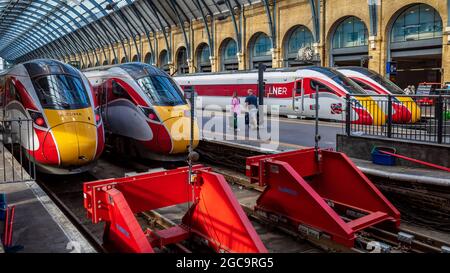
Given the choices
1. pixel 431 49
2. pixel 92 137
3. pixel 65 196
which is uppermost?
pixel 431 49

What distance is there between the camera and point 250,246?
17.5ft

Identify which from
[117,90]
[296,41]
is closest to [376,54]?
[296,41]

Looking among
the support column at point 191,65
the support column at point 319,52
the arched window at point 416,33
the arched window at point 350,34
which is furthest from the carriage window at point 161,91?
the support column at point 191,65

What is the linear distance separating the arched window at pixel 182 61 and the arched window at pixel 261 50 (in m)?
11.2

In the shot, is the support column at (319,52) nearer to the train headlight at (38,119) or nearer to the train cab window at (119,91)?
the train cab window at (119,91)

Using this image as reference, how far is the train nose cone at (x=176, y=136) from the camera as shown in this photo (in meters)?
10.9

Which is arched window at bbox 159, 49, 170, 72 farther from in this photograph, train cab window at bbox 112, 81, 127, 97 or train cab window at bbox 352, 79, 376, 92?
train cab window at bbox 112, 81, 127, 97

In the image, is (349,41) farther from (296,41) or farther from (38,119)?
(38,119)

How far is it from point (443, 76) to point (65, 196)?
2181 cm

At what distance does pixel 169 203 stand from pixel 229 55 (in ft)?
111

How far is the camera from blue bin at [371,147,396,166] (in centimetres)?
906
